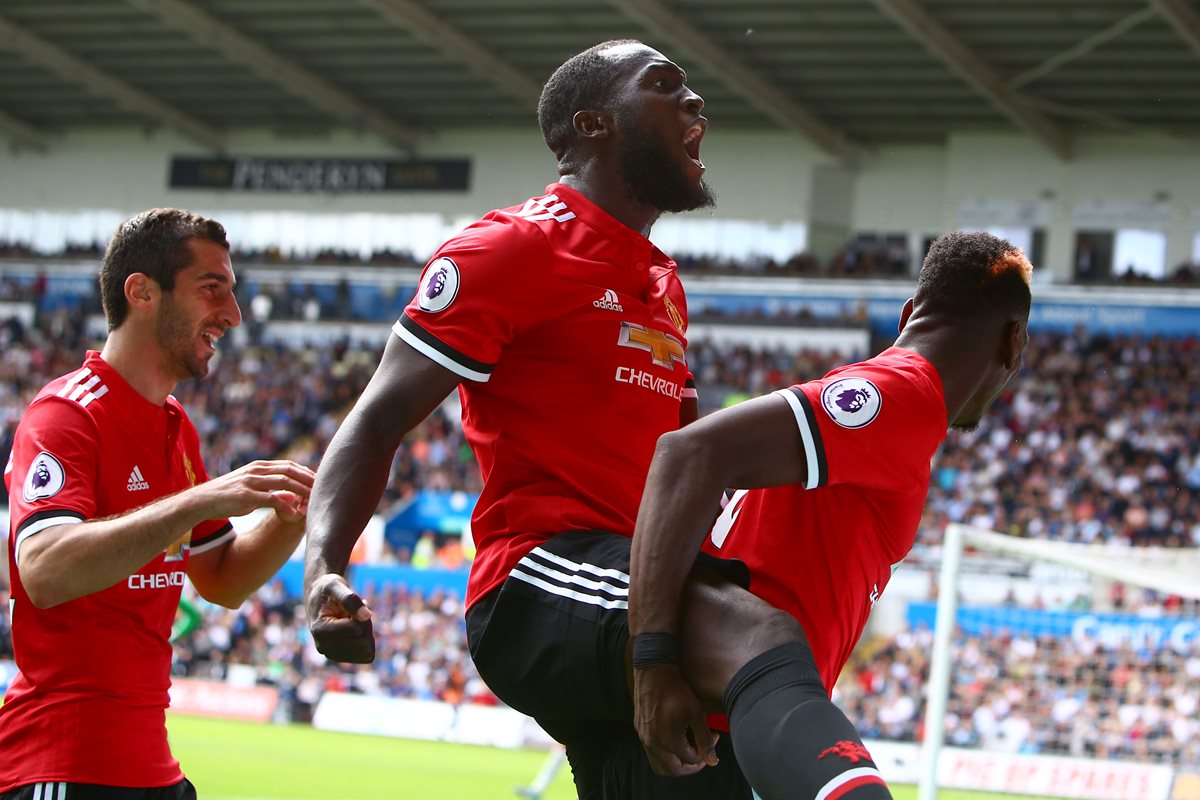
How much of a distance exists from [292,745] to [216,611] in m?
5.55

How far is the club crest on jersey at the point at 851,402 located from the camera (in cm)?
261

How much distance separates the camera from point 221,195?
3781 centimetres

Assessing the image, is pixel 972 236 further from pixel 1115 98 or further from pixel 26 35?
pixel 26 35

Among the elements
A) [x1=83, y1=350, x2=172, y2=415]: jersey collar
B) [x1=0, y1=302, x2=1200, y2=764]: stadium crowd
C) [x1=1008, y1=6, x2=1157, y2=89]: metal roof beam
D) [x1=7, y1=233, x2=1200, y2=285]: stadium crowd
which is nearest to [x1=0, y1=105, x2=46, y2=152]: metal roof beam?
[x1=7, y1=233, x2=1200, y2=285]: stadium crowd

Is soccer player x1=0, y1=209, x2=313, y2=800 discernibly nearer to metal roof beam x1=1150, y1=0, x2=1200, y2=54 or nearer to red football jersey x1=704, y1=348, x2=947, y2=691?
red football jersey x1=704, y1=348, x2=947, y2=691

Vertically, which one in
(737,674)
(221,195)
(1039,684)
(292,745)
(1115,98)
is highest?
(1115,98)

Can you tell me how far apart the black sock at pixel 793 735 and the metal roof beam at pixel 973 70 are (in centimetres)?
2427

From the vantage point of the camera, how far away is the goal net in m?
11.4

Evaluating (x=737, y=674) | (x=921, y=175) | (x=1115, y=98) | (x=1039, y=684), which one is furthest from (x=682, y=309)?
(x=921, y=175)

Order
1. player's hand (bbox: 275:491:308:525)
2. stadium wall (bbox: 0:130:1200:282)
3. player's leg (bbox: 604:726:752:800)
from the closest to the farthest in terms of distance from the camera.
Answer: player's leg (bbox: 604:726:752:800) < player's hand (bbox: 275:491:308:525) < stadium wall (bbox: 0:130:1200:282)

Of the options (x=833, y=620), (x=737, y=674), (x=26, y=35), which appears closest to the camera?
(x=737, y=674)

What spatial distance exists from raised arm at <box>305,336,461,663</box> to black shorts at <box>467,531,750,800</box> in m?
0.31

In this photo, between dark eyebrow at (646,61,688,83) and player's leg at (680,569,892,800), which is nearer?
player's leg at (680,569,892,800)

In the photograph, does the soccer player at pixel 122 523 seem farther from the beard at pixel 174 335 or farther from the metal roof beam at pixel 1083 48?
the metal roof beam at pixel 1083 48
